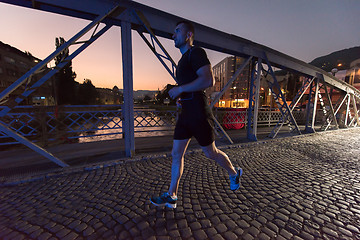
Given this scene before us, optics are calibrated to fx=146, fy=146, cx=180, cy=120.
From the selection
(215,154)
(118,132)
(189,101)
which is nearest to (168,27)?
(189,101)

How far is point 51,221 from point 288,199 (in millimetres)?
3346

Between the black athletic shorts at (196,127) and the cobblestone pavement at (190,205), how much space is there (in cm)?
103

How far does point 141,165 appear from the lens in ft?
11.8

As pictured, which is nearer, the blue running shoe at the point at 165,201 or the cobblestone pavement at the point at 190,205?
the cobblestone pavement at the point at 190,205

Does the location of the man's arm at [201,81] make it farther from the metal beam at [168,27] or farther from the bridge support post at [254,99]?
the bridge support post at [254,99]

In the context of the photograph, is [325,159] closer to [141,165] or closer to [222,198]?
[222,198]

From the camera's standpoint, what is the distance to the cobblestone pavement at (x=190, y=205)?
167cm

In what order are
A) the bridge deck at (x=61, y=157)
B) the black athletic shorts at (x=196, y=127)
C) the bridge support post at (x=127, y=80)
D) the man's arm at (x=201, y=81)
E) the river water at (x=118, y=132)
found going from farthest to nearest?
1. the river water at (x=118, y=132)
2. the bridge support post at (x=127, y=80)
3. the bridge deck at (x=61, y=157)
4. the black athletic shorts at (x=196, y=127)
5. the man's arm at (x=201, y=81)

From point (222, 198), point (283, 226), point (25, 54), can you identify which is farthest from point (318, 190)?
point (25, 54)

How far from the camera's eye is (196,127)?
1.82 metres

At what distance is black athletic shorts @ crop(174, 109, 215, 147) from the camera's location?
1815 mm

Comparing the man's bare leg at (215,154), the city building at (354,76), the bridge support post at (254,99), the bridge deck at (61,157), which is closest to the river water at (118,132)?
the bridge deck at (61,157)

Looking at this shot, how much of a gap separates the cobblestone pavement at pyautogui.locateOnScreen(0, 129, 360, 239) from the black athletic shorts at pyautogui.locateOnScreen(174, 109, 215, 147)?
103cm

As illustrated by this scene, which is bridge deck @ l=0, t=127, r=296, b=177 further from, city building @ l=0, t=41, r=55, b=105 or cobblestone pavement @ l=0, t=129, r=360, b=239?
city building @ l=0, t=41, r=55, b=105
